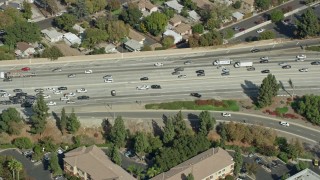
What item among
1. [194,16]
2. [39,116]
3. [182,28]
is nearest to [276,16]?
[194,16]

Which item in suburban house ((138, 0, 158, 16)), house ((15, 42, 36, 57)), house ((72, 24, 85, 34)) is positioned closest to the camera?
house ((15, 42, 36, 57))

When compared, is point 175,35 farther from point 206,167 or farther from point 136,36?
point 206,167

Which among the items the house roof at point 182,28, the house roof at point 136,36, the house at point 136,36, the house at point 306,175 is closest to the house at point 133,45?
the house at point 136,36

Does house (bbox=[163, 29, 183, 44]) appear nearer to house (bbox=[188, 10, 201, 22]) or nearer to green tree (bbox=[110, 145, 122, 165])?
house (bbox=[188, 10, 201, 22])

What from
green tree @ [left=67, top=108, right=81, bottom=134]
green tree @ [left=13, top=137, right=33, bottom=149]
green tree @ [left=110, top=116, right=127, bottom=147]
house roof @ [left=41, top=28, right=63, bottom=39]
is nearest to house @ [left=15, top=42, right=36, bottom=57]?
house roof @ [left=41, top=28, right=63, bottom=39]

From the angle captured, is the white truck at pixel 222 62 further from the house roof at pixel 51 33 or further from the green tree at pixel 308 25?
the house roof at pixel 51 33

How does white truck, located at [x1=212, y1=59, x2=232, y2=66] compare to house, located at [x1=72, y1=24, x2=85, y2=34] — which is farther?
house, located at [x1=72, y1=24, x2=85, y2=34]

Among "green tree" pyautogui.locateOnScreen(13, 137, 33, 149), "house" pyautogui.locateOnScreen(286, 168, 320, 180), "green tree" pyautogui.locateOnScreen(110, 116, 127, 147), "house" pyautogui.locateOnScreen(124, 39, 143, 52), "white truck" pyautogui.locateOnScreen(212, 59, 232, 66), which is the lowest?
"house" pyautogui.locateOnScreen(286, 168, 320, 180)
